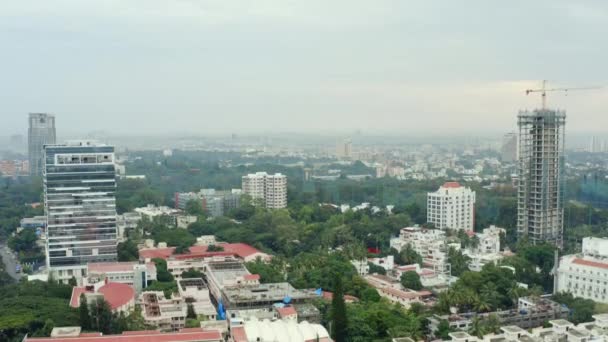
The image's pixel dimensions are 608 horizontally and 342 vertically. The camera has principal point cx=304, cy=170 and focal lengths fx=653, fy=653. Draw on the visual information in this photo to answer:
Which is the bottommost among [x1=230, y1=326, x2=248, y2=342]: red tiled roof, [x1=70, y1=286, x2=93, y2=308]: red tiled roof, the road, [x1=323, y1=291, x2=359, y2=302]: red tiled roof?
the road

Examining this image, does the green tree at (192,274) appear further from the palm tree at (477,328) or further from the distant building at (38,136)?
the distant building at (38,136)

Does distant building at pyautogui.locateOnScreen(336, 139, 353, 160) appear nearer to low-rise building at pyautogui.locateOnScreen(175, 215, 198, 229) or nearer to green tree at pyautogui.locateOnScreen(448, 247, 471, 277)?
low-rise building at pyautogui.locateOnScreen(175, 215, 198, 229)

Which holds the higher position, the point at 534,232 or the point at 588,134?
the point at 588,134

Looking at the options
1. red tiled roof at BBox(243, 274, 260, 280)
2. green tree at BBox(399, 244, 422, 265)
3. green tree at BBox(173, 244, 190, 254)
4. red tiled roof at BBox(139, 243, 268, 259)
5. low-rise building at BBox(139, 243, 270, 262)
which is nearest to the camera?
red tiled roof at BBox(243, 274, 260, 280)

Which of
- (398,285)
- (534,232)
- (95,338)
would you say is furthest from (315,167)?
(95,338)

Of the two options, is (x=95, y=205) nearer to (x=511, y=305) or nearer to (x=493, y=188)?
(x=511, y=305)

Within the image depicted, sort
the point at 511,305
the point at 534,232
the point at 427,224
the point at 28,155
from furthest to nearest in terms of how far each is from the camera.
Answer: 1. the point at 28,155
2. the point at 427,224
3. the point at 534,232
4. the point at 511,305

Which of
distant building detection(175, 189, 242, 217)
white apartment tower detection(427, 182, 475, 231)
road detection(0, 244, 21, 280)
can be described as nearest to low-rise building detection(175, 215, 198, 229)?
distant building detection(175, 189, 242, 217)
